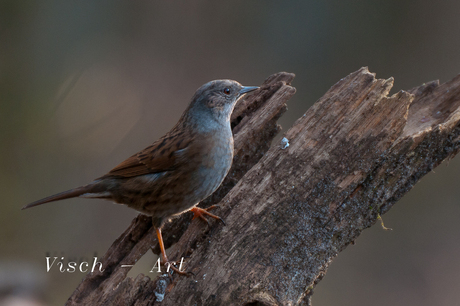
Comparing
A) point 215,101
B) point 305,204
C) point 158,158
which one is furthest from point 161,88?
point 305,204

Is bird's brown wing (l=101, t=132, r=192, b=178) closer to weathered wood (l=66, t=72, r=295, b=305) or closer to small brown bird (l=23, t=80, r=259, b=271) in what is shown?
small brown bird (l=23, t=80, r=259, b=271)

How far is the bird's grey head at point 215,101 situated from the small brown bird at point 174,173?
1 cm

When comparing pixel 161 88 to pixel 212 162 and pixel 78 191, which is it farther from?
pixel 212 162

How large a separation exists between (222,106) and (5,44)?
4.08 m

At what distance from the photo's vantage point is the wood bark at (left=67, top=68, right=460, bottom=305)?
2.58 metres

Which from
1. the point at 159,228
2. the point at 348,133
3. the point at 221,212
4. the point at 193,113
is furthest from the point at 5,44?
the point at 348,133

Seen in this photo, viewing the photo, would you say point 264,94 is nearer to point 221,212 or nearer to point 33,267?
point 221,212

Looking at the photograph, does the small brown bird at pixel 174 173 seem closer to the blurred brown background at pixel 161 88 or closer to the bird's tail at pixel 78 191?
the bird's tail at pixel 78 191

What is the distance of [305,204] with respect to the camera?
281 centimetres

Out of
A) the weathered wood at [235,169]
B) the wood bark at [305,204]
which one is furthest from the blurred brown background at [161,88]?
the wood bark at [305,204]

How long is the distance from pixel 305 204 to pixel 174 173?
1.21 meters

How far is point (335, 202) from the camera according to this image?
2809 millimetres

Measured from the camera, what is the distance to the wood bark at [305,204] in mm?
2584

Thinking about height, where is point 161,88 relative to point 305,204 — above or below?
above
